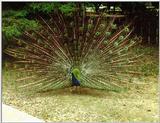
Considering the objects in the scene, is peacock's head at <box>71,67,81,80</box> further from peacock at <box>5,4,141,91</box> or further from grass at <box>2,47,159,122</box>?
grass at <box>2,47,159,122</box>

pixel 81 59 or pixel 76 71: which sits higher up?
pixel 81 59

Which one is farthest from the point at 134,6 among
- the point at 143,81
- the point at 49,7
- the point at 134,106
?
the point at 134,106

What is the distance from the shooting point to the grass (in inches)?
241

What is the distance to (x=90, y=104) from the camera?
21.7 feet

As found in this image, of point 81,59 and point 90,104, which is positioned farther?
point 81,59

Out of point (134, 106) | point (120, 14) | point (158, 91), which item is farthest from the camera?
point (120, 14)

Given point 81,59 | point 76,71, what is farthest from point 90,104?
point 81,59

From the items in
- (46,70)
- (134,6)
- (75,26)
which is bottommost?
(46,70)

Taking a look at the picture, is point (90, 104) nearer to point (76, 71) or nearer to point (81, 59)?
point (76, 71)

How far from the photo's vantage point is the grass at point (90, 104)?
6117 millimetres

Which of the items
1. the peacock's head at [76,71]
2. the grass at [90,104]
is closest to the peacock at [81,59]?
the peacock's head at [76,71]

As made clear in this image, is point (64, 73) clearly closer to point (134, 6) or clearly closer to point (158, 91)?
point (158, 91)

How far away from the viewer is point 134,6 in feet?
36.8

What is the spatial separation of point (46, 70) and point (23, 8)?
270 centimetres
